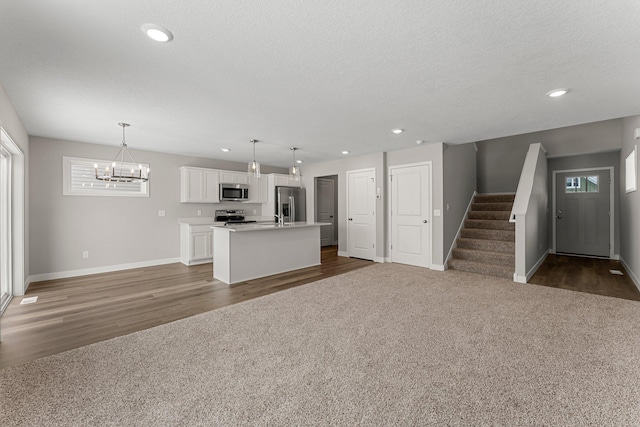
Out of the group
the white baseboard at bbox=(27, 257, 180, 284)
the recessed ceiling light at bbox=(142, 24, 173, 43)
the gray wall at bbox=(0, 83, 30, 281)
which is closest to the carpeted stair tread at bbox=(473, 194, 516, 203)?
the recessed ceiling light at bbox=(142, 24, 173, 43)

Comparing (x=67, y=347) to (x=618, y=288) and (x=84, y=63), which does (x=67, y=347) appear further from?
(x=618, y=288)

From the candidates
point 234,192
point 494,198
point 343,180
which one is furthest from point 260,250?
point 494,198

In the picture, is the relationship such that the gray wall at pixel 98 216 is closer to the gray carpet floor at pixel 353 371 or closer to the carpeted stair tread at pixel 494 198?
the gray carpet floor at pixel 353 371

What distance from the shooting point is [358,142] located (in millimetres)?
5199

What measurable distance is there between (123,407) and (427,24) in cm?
303

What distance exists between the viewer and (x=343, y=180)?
695 cm

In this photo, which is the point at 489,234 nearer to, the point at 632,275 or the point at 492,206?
the point at 492,206

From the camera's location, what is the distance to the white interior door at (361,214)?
639cm

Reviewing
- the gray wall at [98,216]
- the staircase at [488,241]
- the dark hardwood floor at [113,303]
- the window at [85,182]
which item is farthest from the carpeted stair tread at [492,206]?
the window at [85,182]

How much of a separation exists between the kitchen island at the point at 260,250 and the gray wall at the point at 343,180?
1411 millimetres

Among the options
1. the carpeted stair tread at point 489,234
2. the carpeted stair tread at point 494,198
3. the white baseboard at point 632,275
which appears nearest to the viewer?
the white baseboard at point 632,275

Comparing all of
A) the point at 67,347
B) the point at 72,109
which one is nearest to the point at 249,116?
the point at 72,109

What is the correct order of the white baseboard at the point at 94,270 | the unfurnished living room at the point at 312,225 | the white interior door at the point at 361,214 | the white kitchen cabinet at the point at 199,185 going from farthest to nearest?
the white interior door at the point at 361,214, the white kitchen cabinet at the point at 199,185, the white baseboard at the point at 94,270, the unfurnished living room at the point at 312,225

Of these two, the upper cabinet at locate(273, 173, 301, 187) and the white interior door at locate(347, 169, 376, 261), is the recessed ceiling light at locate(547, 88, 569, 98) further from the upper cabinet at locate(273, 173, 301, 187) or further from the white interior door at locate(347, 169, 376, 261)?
the upper cabinet at locate(273, 173, 301, 187)
